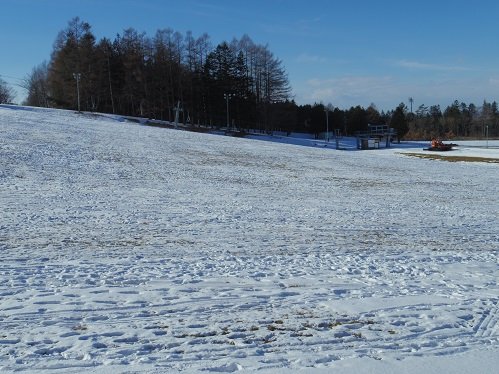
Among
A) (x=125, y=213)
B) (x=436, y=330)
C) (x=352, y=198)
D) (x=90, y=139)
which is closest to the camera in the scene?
(x=436, y=330)

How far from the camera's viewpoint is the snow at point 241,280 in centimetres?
521

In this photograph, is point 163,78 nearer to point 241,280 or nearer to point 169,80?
point 169,80

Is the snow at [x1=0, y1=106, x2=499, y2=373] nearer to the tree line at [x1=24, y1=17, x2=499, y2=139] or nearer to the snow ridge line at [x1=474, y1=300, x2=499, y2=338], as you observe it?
the snow ridge line at [x1=474, y1=300, x2=499, y2=338]

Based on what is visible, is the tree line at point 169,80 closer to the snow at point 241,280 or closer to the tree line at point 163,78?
the tree line at point 163,78

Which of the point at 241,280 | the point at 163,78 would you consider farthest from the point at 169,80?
the point at 241,280

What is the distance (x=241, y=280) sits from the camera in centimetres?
793

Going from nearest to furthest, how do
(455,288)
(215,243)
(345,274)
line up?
1. (455,288)
2. (345,274)
3. (215,243)

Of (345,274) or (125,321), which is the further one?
(345,274)

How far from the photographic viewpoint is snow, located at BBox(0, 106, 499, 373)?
17.1 ft

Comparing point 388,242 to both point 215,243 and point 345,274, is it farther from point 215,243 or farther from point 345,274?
point 215,243

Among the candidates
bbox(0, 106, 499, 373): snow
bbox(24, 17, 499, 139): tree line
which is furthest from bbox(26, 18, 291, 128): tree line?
bbox(0, 106, 499, 373): snow

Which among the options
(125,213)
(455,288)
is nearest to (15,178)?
(125,213)

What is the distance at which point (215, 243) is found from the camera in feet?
35.7

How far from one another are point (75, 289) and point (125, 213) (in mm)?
7376
